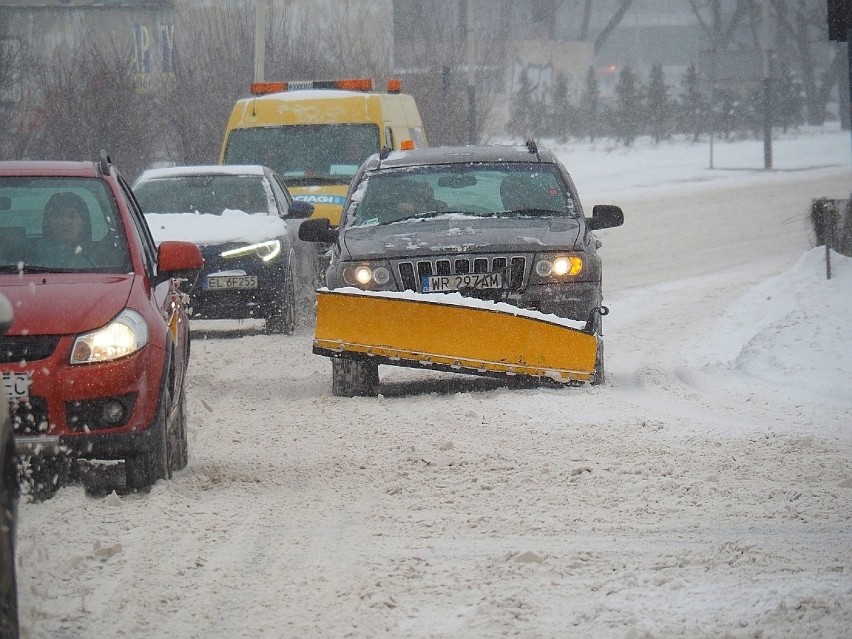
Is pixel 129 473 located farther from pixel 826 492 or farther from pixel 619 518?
pixel 826 492

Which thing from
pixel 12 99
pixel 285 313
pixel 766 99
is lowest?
pixel 285 313

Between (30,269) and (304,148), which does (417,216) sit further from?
(304,148)

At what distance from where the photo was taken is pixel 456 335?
30.8ft

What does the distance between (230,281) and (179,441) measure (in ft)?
20.7

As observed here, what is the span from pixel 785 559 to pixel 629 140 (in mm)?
55540

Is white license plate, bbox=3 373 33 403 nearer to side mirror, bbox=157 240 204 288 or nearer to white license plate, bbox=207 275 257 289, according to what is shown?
side mirror, bbox=157 240 204 288

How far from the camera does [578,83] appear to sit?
3634 inches

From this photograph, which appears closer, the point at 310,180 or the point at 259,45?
the point at 310,180

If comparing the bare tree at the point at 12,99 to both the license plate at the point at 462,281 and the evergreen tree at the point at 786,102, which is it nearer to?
the license plate at the point at 462,281

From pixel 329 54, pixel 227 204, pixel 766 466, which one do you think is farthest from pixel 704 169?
pixel 766 466

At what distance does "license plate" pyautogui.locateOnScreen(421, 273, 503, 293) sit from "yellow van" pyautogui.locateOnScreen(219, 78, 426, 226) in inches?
308

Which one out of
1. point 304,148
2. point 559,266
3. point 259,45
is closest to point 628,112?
point 259,45

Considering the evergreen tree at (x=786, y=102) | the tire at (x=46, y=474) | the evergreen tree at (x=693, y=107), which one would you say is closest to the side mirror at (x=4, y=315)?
the tire at (x=46, y=474)

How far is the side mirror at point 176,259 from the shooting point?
23.6 feet
